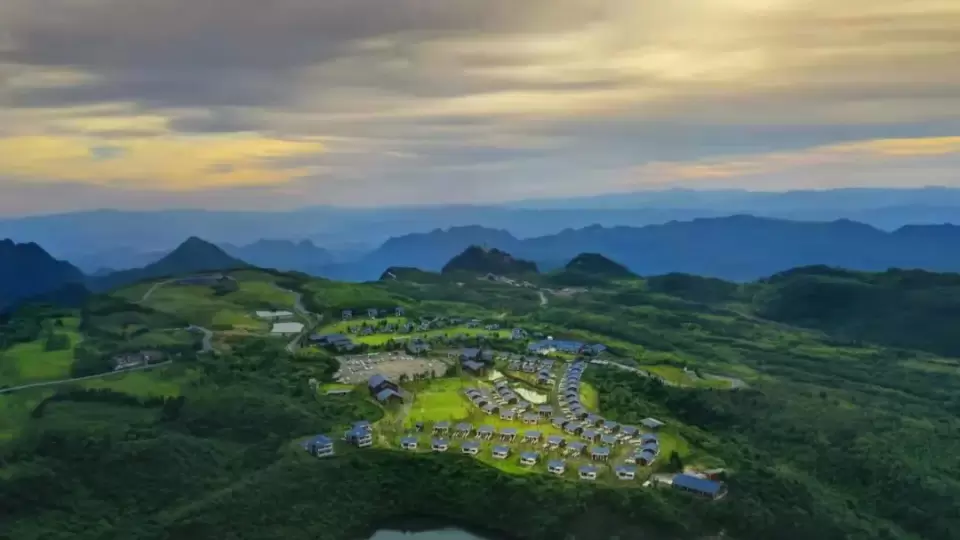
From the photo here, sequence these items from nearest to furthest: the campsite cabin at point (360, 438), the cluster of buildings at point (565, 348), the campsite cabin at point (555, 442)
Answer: the campsite cabin at point (555, 442) < the campsite cabin at point (360, 438) < the cluster of buildings at point (565, 348)

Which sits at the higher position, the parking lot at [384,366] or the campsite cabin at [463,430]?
the parking lot at [384,366]

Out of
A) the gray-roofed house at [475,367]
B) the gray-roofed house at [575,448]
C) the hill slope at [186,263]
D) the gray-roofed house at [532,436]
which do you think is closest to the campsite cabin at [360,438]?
the gray-roofed house at [532,436]

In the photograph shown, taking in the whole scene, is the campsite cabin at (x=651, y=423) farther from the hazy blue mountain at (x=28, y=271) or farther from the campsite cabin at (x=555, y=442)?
the hazy blue mountain at (x=28, y=271)

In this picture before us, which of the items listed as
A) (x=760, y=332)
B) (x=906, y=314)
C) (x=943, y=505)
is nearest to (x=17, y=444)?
(x=943, y=505)

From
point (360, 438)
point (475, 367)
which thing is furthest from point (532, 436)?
point (475, 367)

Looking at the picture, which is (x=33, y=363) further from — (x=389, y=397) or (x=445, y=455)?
(x=445, y=455)

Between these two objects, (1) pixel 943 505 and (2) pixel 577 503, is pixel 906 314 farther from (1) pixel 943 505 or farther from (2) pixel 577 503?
(2) pixel 577 503
